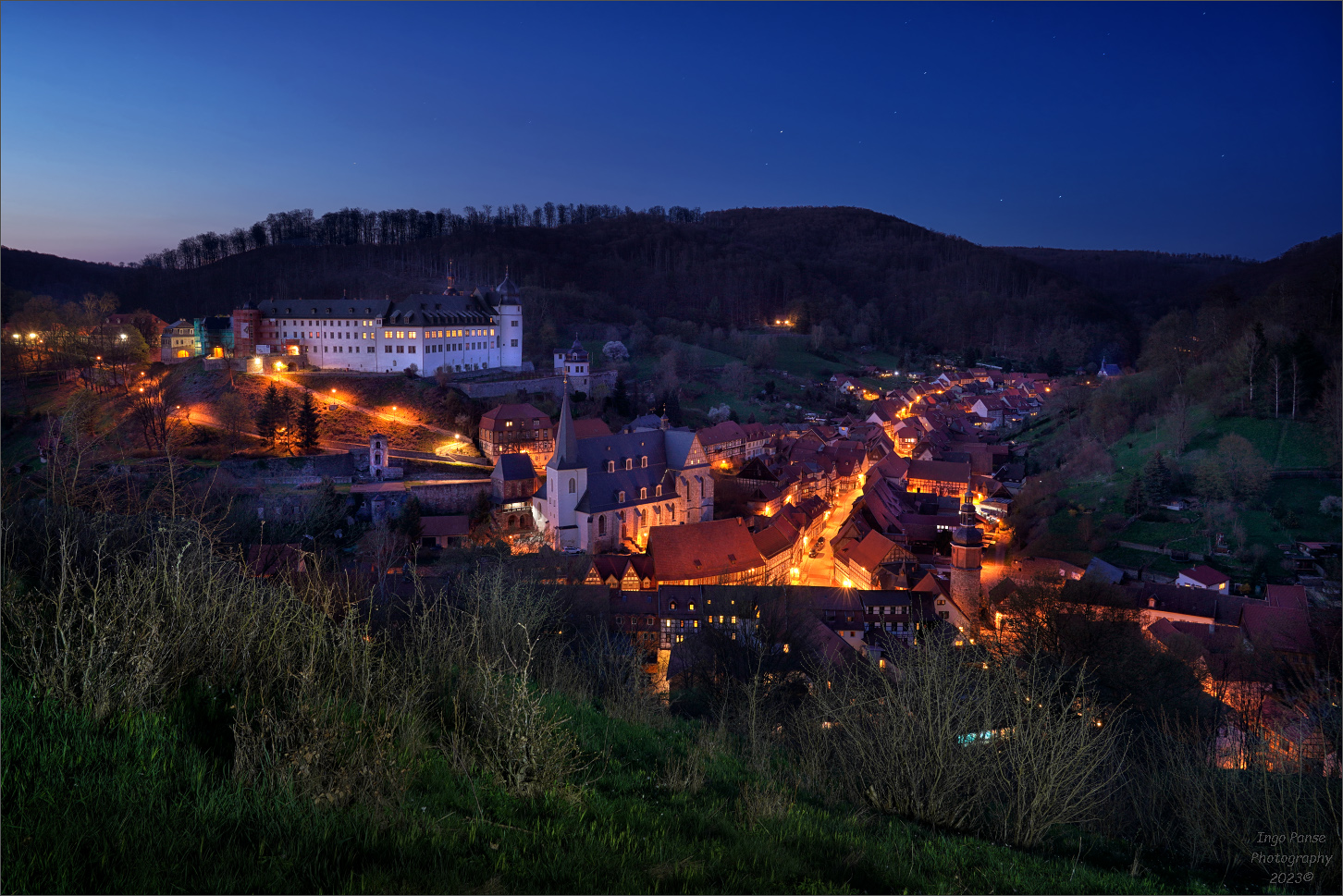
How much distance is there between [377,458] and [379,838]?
36393mm

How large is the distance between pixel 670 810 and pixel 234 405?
142ft

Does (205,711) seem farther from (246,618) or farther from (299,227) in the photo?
(299,227)

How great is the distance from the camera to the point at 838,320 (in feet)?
390

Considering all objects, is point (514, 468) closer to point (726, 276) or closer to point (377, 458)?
point (377, 458)

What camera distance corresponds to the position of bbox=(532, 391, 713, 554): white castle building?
34250 mm

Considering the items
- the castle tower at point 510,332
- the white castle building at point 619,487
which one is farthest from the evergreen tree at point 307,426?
the castle tower at point 510,332

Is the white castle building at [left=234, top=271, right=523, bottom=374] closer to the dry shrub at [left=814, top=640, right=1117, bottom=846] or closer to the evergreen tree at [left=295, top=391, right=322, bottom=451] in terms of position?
the evergreen tree at [left=295, top=391, right=322, bottom=451]

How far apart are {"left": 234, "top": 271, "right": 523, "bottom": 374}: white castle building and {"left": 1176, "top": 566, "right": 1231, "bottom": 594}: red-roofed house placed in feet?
141

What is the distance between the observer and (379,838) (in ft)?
12.8

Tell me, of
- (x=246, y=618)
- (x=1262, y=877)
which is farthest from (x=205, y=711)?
(x=1262, y=877)

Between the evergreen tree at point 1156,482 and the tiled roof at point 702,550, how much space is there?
18.3 m

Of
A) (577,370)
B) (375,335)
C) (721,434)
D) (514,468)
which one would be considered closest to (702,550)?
(514,468)

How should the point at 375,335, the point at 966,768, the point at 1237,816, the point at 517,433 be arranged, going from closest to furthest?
the point at 966,768
the point at 1237,816
the point at 517,433
the point at 375,335

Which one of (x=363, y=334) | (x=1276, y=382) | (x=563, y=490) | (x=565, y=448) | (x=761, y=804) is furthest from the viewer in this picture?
(x=363, y=334)
